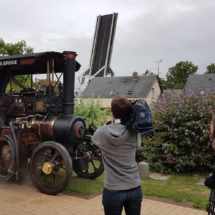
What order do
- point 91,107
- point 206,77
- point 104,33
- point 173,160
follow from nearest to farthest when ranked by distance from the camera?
point 173,160 < point 91,107 < point 206,77 < point 104,33

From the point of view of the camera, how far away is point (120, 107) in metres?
2.78

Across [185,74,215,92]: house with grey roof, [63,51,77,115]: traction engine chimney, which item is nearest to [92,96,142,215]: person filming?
[63,51,77,115]: traction engine chimney

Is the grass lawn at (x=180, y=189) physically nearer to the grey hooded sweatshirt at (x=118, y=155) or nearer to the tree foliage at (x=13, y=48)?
the grey hooded sweatshirt at (x=118, y=155)

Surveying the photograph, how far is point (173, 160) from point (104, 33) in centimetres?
3997

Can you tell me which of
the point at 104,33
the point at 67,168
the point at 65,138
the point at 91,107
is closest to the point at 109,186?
the point at 67,168

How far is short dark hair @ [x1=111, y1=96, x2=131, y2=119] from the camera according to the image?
9.11 feet

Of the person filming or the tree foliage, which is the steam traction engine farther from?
the tree foliage

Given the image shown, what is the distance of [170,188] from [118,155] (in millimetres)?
3908

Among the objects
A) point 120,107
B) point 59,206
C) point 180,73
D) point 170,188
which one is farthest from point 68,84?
point 180,73

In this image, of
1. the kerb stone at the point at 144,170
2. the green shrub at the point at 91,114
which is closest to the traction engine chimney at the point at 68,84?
the kerb stone at the point at 144,170

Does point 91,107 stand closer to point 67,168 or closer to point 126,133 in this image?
point 67,168

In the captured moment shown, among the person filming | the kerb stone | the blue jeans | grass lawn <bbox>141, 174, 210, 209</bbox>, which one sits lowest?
grass lawn <bbox>141, 174, 210, 209</bbox>

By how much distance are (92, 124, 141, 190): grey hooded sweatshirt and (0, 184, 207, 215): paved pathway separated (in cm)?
218

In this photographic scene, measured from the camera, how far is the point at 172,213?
470cm
